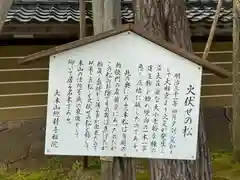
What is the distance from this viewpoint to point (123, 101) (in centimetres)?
285

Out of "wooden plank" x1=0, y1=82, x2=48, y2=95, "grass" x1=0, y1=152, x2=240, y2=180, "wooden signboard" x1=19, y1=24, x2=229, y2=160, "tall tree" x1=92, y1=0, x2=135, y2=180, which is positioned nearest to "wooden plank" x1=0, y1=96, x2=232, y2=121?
"wooden plank" x1=0, y1=82, x2=48, y2=95

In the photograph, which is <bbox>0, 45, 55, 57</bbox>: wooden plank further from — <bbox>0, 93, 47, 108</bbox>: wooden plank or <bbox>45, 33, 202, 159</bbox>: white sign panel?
<bbox>45, 33, 202, 159</bbox>: white sign panel

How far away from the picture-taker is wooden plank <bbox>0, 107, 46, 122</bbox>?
6.96 m

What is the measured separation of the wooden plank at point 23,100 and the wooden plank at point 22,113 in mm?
79

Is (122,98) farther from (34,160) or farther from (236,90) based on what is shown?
(34,160)

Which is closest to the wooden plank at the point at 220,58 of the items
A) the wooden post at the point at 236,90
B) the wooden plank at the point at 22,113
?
the wooden plank at the point at 22,113

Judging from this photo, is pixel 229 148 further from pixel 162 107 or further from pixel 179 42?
pixel 162 107

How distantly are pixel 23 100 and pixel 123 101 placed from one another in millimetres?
4437

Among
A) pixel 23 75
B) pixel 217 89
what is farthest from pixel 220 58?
pixel 23 75

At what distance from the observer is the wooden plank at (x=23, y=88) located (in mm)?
6973

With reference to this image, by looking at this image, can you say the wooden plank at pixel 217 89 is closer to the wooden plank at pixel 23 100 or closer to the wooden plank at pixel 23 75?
the wooden plank at pixel 23 75

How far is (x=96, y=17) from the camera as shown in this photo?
14.8ft

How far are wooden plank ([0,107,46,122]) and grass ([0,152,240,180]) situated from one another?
0.72m

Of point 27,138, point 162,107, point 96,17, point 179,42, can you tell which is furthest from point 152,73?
point 27,138
